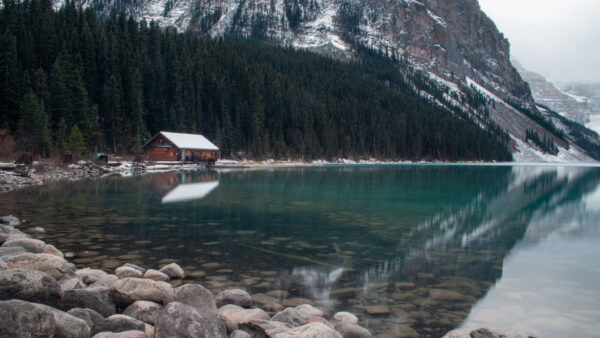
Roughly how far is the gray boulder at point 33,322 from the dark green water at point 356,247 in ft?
11.8

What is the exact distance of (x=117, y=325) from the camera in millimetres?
4922

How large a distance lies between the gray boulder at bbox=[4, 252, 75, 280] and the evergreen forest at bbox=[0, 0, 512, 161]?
4450 cm

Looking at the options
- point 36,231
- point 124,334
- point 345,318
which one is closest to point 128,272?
point 124,334

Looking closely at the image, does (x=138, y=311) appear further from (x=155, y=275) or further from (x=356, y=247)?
(x=356, y=247)

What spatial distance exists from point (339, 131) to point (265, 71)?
2607cm

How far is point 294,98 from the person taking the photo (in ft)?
343

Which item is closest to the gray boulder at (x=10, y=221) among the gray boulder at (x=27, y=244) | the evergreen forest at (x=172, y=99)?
the gray boulder at (x=27, y=244)

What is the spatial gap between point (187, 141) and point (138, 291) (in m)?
63.3

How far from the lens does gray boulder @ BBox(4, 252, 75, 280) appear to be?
667cm

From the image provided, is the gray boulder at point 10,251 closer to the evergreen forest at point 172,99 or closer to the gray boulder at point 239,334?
the gray boulder at point 239,334

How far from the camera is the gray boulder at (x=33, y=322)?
405 cm

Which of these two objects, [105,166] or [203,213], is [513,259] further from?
[105,166]

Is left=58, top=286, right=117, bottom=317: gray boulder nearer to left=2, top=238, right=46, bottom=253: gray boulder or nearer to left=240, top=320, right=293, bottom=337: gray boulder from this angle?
left=240, top=320, right=293, bottom=337: gray boulder

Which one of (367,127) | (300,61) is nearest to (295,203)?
(367,127)
